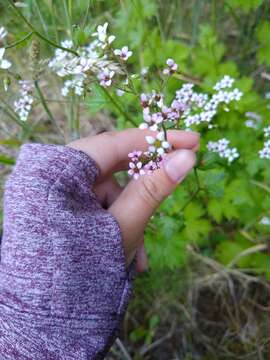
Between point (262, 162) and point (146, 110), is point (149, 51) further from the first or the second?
point (146, 110)

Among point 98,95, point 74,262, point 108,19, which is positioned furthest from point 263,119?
point 74,262

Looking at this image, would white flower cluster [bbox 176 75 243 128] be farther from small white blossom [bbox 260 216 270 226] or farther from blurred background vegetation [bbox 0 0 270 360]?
small white blossom [bbox 260 216 270 226]

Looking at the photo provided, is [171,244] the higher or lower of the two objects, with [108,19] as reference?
lower

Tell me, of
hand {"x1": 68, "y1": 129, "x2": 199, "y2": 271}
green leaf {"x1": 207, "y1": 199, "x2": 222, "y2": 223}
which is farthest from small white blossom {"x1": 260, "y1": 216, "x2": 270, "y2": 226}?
hand {"x1": 68, "y1": 129, "x2": 199, "y2": 271}

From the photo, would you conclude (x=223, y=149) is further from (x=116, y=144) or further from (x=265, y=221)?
(x=116, y=144)

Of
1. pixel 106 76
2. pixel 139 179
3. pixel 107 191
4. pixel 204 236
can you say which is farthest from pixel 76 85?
pixel 204 236
